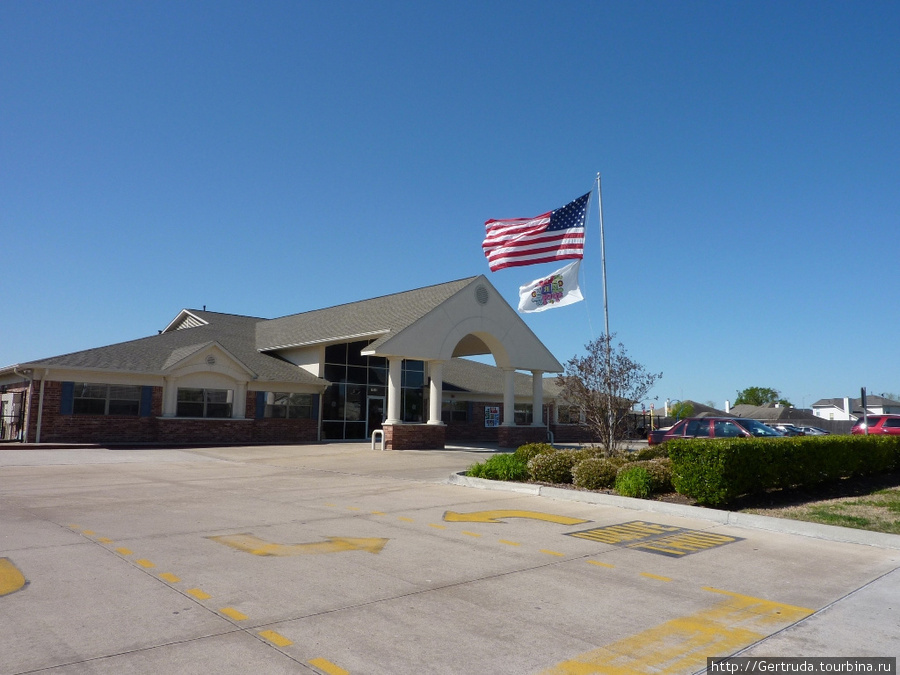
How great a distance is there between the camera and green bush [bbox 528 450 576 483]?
47.9 ft

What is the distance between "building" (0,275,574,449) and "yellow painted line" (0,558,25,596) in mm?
18926

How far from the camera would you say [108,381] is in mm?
26484

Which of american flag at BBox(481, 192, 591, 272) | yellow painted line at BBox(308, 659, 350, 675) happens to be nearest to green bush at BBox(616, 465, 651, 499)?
american flag at BBox(481, 192, 591, 272)

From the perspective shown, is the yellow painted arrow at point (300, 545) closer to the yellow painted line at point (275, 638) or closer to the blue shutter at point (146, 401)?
the yellow painted line at point (275, 638)

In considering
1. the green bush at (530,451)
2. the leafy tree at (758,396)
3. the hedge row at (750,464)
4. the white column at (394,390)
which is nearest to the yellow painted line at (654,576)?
the hedge row at (750,464)

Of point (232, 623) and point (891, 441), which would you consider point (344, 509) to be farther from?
point (891, 441)

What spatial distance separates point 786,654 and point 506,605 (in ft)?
7.43

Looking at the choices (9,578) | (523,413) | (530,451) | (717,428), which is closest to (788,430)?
(717,428)

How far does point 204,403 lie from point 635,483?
71.2 feet

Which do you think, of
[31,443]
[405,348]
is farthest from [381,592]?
[31,443]

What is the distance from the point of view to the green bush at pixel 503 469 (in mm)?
15406

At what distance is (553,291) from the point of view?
66.0ft

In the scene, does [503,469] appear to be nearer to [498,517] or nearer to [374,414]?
[498,517]

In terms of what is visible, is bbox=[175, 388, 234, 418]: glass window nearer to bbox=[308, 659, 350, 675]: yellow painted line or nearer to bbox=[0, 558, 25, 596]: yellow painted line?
bbox=[0, 558, 25, 596]: yellow painted line
